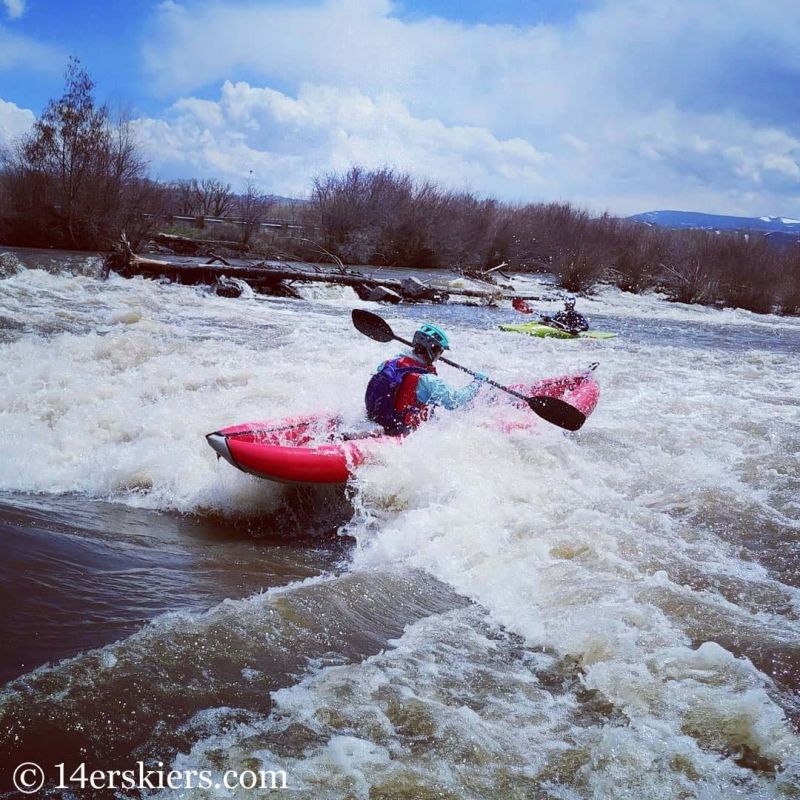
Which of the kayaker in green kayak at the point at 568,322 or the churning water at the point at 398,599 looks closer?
the churning water at the point at 398,599

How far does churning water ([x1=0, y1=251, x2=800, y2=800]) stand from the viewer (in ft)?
6.89

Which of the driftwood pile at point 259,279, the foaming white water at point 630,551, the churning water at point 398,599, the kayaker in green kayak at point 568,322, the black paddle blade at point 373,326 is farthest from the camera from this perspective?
the driftwood pile at point 259,279

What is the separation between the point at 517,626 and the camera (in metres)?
3.05

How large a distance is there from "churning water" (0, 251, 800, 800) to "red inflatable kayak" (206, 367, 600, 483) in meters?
0.18

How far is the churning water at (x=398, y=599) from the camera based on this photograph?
2100 millimetres

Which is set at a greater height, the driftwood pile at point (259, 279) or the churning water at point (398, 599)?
the driftwood pile at point (259, 279)

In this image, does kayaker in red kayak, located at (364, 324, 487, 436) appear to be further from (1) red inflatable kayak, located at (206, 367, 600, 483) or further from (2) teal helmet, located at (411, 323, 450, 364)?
(1) red inflatable kayak, located at (206, 367, 600, 483)

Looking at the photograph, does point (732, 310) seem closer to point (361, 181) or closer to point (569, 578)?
point (361, 181)

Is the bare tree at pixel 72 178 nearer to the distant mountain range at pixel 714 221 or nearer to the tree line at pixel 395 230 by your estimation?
the tree line at pixel 395 230

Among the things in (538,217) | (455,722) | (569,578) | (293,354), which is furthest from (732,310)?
(455,722)

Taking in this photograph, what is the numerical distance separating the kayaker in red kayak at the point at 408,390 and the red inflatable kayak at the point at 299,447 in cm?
14

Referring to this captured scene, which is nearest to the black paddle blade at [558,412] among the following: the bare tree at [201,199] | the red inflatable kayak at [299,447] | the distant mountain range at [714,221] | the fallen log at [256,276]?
the red inflatable kayak at [299,447]

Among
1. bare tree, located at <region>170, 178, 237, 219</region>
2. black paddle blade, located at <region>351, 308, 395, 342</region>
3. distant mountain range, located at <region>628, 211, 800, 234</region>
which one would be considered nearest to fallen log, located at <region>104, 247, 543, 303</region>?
black paddle blade, located at <region>351, 308, 395, 342</region>

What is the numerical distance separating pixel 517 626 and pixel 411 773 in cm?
115
